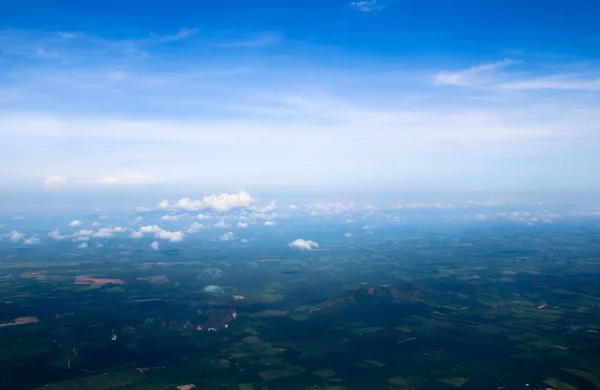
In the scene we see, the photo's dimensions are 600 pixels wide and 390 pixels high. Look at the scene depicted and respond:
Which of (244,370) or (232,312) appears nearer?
(244,370)

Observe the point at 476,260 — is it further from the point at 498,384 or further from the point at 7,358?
the point at 7,358

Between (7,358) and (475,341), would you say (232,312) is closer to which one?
(7,358)

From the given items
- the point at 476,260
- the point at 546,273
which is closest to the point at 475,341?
the point at 546,273

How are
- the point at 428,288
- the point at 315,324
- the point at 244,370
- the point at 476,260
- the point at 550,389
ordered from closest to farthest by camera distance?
the point at 550,389 → the point at 244,370 → the point at 315,324 → the point at 428,288 → the point at 476,260

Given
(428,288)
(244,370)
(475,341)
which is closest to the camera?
(244,370)

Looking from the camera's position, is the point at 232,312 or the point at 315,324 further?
the point at 232,312

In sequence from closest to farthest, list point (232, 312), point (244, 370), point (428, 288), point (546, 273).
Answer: point (244, 370), point (232, 312), point (428, 288), point (546, 273)

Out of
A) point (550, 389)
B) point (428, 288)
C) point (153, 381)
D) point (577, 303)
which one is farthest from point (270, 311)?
point (577, 303)

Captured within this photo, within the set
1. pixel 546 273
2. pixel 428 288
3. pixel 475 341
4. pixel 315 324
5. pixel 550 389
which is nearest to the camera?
pixel 550 389
